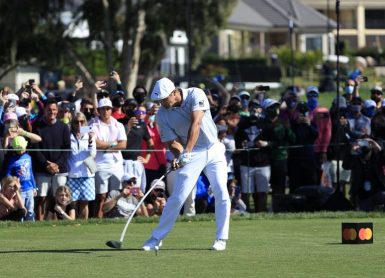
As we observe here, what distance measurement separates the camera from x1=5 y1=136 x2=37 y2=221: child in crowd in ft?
63.6

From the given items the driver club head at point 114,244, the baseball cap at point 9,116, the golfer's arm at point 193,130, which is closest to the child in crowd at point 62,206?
the baseball cap at point 9,116

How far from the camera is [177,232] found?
17.0 metres

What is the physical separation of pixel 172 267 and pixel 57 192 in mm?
7243

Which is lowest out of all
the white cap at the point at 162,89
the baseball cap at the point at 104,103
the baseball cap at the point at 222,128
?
the baseball cap at the point at 222,128

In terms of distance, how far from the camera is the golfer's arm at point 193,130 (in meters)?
13.9

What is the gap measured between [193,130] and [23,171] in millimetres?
6115

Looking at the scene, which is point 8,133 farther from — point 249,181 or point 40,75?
point 40,75

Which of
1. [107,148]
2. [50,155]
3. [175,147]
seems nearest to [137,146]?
[107,148]

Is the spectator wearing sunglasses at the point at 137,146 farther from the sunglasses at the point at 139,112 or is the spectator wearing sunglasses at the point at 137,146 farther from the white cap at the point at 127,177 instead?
the white cap at the point at 127,177

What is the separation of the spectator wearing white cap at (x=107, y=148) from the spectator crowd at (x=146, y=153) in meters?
0.02

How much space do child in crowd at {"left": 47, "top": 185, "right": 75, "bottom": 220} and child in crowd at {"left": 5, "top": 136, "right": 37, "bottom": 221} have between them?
437 millimetres

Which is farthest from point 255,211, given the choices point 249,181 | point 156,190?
point 156,190

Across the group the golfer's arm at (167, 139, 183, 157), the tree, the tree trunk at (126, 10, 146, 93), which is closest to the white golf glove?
the golfer's arm at (167, 139, 183, 157)

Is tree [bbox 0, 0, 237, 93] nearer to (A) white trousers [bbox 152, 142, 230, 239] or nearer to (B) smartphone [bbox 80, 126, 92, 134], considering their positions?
(B) smartphone [bbox 80, 126, 92, 134]
